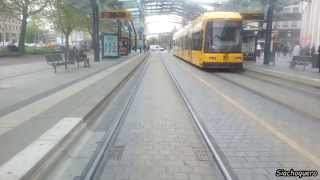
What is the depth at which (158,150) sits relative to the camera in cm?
778

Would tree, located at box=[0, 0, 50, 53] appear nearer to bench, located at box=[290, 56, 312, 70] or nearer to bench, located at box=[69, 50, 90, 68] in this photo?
bench, located at box=[69, 50, 90, 68]

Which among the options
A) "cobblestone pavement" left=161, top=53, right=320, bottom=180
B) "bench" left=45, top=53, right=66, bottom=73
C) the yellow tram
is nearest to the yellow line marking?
"cobblestone pavement" left=161, top=53, right=320, bottom=180

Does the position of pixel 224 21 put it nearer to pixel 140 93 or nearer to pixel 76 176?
pixel 140 93

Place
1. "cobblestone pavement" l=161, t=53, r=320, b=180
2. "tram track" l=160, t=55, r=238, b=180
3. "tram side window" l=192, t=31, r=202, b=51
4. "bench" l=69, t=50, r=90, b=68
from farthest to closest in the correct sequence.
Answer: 1. "tram side window" l=192, t=31, r=202, b=51
2. "bench" l=69, t=50, r=90, b=68
3. "cobblestone pavement" l=161, t=53, r=320, b=180
4. "tram track" l=160, t=55, r=238, b=180

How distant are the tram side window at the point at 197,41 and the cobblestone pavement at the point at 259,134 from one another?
15.3 m

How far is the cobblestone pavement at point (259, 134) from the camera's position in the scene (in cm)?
679

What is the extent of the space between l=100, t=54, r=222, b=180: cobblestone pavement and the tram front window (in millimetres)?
16175

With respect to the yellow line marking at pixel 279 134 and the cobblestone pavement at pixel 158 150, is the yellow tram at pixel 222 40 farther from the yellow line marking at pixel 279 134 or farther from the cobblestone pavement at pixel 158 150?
the cobblestone pavement at pixel 158 150

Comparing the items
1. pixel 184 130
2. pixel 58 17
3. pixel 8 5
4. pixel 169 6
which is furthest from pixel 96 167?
pixel 169 6

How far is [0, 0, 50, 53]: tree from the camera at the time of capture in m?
53.9

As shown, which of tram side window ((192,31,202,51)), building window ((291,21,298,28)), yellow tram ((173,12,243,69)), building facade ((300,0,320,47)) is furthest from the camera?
building window ((291,21,298,28))

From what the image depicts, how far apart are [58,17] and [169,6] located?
200ft

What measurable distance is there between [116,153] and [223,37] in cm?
2122

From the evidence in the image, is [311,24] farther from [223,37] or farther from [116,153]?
[116,153]
